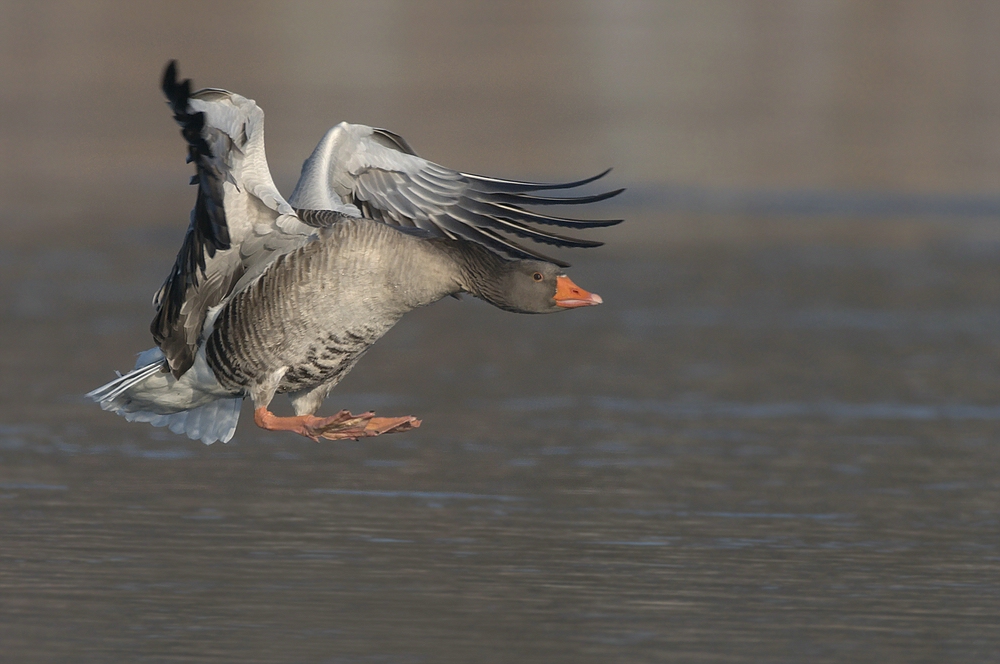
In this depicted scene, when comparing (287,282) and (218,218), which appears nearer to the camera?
(218,218)

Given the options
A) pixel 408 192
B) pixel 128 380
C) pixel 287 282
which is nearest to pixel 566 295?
pixel 287 282

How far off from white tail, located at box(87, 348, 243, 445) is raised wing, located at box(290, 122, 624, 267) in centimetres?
113

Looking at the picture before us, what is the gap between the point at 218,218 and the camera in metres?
8.41

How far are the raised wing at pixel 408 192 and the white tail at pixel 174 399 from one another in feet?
3.70

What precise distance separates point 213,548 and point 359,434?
1076 millimetres

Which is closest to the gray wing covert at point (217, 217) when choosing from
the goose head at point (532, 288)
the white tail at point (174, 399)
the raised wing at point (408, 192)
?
the white tail at point (174, 399)

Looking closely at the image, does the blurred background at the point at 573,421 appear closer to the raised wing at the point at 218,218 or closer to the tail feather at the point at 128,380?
the tail feather at the point at 128,380

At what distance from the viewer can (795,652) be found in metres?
7.86

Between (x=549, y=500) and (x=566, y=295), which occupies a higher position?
(x=566, y=295)

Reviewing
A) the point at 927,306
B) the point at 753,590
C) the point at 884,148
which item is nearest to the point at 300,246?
the point at 753,590

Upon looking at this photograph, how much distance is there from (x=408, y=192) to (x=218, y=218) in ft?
7.01

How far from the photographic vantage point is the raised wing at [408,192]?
9906mm

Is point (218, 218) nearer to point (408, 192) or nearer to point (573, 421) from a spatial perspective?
point (408, 192)

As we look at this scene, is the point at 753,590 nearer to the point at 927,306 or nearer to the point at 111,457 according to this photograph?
the point at 111,457
